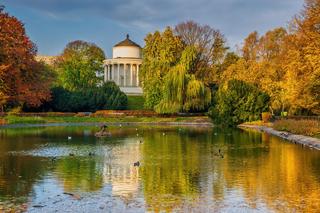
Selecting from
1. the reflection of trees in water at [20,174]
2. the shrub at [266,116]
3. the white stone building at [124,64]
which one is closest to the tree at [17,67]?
the shrub at [266,116]

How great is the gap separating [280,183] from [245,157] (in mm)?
7252

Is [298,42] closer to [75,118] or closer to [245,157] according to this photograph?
[245,157]

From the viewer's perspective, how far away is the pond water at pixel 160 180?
1204 centimetres

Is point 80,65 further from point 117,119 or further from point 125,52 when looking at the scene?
point 117,119

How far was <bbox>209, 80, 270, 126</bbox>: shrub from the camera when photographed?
178ft

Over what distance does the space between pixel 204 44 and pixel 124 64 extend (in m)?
26.2

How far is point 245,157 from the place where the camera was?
73.5 ft

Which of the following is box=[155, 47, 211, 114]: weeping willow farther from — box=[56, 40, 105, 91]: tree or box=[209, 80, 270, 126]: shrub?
box=[56, 40, 105, 91]: tree

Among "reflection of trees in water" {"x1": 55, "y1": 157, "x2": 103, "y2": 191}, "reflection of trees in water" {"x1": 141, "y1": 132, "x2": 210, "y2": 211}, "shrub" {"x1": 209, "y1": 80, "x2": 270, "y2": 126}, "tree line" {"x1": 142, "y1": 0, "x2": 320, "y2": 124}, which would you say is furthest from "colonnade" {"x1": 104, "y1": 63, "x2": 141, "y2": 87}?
"reflection of trees in water" {"x1": 55, "y1": 157, "x2": 103, "y2": 191}

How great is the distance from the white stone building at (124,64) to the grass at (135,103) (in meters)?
13.2

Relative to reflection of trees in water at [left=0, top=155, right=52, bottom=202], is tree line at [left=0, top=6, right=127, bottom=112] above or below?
above

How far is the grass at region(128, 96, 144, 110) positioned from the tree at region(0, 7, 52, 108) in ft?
67.8

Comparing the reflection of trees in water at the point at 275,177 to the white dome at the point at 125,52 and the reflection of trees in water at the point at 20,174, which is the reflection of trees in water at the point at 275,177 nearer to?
the reflection of trees in water at the point at 20,174

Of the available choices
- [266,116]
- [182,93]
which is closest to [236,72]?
[182,93]
